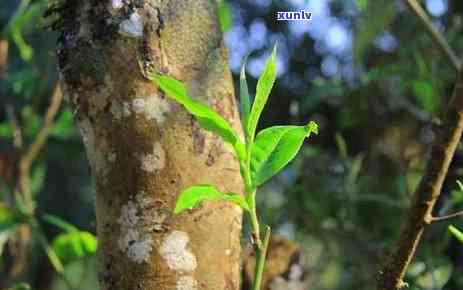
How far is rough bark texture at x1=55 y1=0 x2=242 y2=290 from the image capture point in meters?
0.72

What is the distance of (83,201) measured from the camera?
10.9 feet

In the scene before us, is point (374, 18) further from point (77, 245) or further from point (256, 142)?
point (256, 142)

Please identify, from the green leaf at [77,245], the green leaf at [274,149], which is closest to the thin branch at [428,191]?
the green leaf at [274,149]

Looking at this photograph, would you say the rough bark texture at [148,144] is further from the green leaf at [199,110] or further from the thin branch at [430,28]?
the thin branch at [430,28]

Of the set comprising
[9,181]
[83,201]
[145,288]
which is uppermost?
[145,288]

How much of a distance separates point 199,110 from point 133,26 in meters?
0.16

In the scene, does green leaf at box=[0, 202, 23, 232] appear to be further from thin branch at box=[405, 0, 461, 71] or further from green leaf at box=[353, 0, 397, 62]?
green leaf at box=[353, 0, 397, 62]

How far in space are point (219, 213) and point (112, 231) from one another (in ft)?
0.31

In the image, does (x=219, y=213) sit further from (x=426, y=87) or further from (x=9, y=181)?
(x=9, y=181)

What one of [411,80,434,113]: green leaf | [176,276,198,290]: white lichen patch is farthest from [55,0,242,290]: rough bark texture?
[411,80,434,113]: green leaf

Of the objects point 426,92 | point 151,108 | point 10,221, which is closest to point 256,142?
point 151,108

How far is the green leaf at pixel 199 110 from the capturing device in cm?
61

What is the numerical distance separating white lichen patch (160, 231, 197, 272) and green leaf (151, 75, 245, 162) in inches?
4.4

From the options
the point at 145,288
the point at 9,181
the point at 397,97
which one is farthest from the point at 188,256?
the point at 9,181
